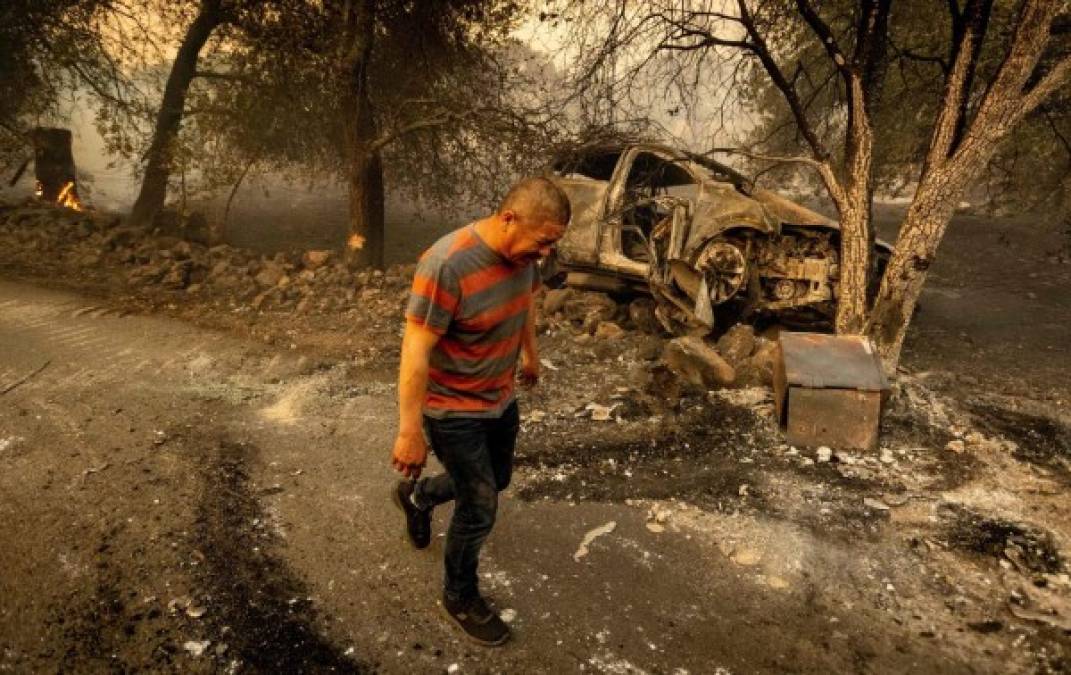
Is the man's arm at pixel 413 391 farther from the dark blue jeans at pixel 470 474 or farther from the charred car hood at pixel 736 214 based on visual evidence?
the charred car hood at pixel 736 214

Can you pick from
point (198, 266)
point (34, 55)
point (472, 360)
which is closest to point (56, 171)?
point (34, 55)

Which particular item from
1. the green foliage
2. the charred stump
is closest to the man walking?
the green foliage

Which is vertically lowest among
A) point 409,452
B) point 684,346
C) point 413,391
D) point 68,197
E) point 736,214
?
point 684,346

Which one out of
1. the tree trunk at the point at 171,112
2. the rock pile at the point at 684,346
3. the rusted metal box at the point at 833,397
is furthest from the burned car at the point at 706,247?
the tree trunk at the point at 171,112

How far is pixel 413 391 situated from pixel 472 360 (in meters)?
0.25

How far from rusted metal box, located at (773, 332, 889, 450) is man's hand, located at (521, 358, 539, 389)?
2.11 m

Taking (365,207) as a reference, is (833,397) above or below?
below

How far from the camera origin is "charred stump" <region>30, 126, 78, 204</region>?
10.6 meters

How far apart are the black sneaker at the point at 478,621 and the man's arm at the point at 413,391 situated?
775 millimetres

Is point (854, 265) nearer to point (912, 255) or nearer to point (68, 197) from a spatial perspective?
point (912, 255)

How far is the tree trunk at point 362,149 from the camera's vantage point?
771cm

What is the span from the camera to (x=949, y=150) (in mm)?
5180

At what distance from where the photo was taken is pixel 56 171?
10.8m

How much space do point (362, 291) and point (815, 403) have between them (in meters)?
5.15
